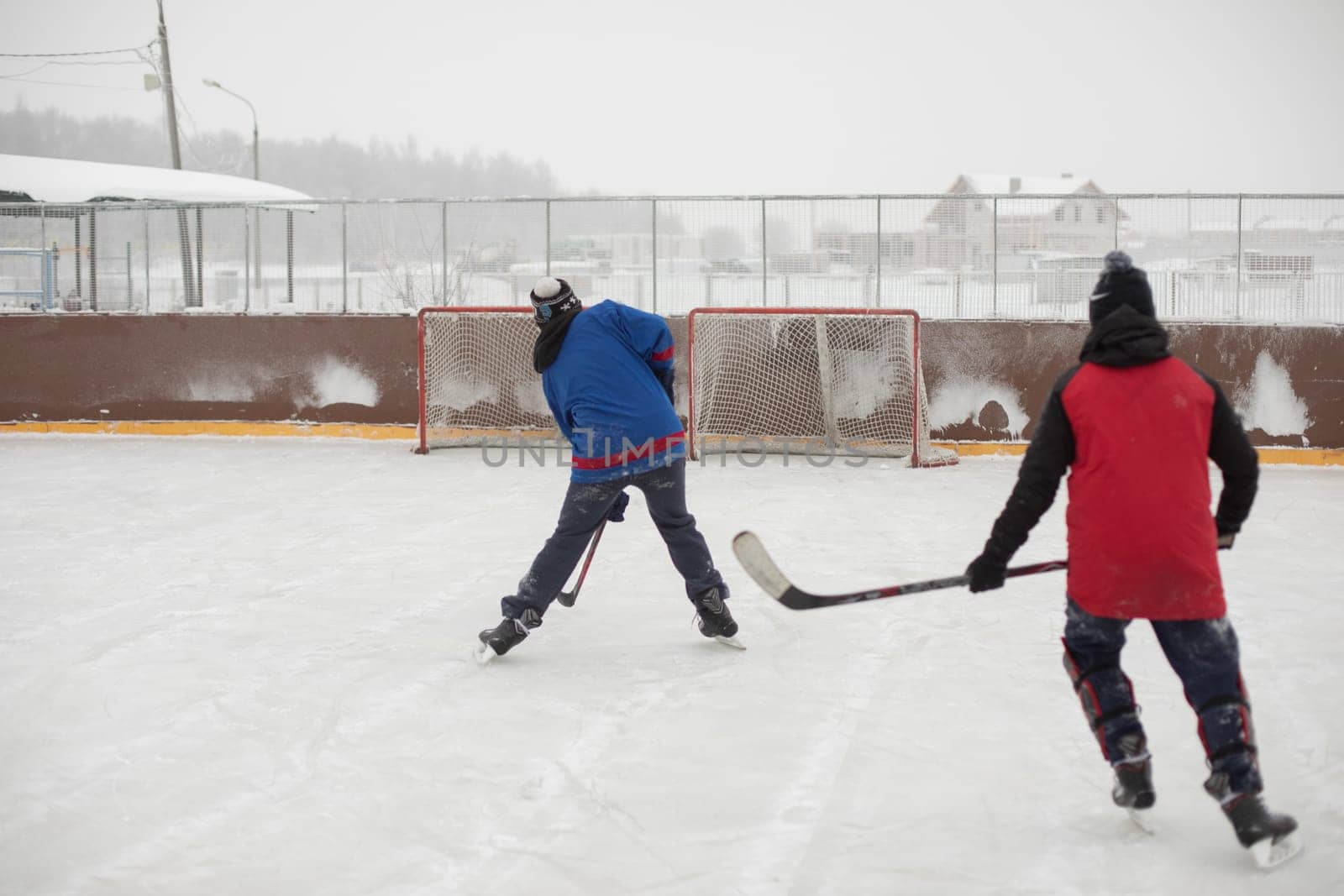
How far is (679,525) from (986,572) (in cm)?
180

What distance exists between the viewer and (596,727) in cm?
420

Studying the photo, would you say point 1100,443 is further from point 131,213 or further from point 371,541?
point 131,213

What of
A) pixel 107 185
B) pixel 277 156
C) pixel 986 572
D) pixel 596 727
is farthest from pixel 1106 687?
pixel 277 156

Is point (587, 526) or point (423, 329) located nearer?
point (587, 526)

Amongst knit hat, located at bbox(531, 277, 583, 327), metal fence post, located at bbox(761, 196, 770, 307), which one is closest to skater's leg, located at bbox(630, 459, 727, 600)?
knit hat, located at bbox(531, 277, 583, 327)

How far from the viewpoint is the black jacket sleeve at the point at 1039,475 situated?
3123 mm

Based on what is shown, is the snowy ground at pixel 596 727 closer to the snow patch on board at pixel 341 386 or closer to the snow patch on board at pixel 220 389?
the snow patch on board at pixel 341 386

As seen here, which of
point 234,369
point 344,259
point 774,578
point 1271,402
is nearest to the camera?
point 774,578

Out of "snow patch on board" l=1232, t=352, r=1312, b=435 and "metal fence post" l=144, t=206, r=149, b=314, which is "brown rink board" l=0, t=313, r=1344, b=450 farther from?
"snow patch on board" l=1232, t=352, r=1312, b=435

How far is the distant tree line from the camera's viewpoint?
146 feet

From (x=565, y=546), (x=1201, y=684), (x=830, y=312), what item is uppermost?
(x=830, y=312)

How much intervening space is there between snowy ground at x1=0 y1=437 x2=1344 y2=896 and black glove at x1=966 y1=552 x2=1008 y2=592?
65cm

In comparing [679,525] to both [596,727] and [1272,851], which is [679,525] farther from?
[1272,851]

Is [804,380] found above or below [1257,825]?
above
